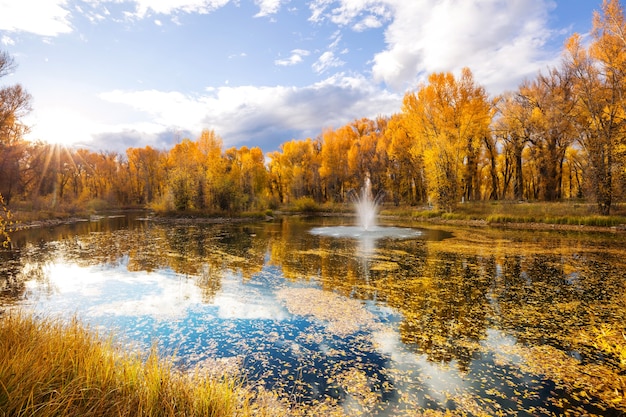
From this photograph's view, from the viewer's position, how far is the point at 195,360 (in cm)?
534

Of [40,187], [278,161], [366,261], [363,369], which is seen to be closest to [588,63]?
[366,261]

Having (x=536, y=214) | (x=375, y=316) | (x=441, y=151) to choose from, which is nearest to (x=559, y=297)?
(x=375, y=316)

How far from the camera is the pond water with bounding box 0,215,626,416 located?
4.48 meters

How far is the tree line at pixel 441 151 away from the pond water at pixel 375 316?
12.5 meters

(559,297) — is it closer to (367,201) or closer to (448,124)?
(448,124)

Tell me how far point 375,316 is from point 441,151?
27.0 m

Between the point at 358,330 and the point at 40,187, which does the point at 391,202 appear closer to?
the point at 358,330

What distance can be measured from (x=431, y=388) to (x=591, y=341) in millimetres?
3686

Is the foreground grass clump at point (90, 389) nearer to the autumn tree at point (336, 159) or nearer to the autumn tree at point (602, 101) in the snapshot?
the autumn tree at point (602, 101)

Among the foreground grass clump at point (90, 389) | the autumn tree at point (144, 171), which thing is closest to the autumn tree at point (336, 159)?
the autumn tree at point (144, 171)

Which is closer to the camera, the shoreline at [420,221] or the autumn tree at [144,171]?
the shoreline at [420,221]

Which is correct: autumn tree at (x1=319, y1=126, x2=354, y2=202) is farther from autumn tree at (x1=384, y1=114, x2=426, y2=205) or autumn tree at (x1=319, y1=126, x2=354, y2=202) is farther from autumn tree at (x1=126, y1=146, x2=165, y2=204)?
autumn tree at (x1=126, y1=146, x2=165, y2=204)

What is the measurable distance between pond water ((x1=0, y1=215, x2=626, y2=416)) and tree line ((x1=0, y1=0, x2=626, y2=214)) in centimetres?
1252

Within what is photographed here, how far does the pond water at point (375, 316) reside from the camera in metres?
4.48
